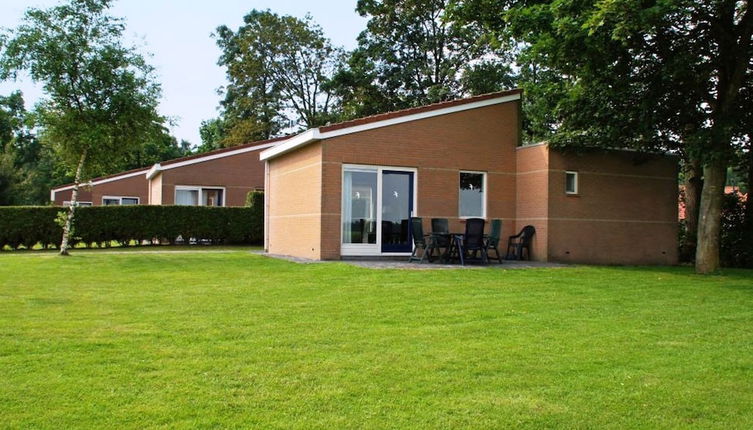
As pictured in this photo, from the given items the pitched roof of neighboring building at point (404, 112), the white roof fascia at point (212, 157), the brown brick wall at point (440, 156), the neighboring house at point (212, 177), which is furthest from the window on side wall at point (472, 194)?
the neighboring house at point (212, 177)

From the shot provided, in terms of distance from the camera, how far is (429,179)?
49.8 ft

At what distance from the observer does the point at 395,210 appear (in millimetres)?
15039

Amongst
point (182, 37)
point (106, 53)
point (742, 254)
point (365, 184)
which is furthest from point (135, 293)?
point (742, 254)

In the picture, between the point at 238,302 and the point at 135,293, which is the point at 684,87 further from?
the point at 135,293

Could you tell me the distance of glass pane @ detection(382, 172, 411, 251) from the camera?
15.0 meters

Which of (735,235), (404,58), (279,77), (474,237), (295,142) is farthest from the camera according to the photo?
(279,77)

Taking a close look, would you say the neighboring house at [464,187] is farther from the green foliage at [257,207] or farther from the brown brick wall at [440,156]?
the green foliage at [257,207]

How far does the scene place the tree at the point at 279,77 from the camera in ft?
127

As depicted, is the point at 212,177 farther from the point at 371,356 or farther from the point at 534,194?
the point at 371,356

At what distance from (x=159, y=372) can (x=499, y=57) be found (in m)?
31.0

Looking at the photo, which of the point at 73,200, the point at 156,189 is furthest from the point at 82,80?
the point at 156,189

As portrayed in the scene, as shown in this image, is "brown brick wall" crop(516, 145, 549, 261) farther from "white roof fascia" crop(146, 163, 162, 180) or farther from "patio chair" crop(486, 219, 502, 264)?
"white roof fascia" crop(146, 163, 162, 180)

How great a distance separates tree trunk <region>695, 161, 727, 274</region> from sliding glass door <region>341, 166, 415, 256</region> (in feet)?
21.4

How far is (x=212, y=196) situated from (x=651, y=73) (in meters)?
18.9
